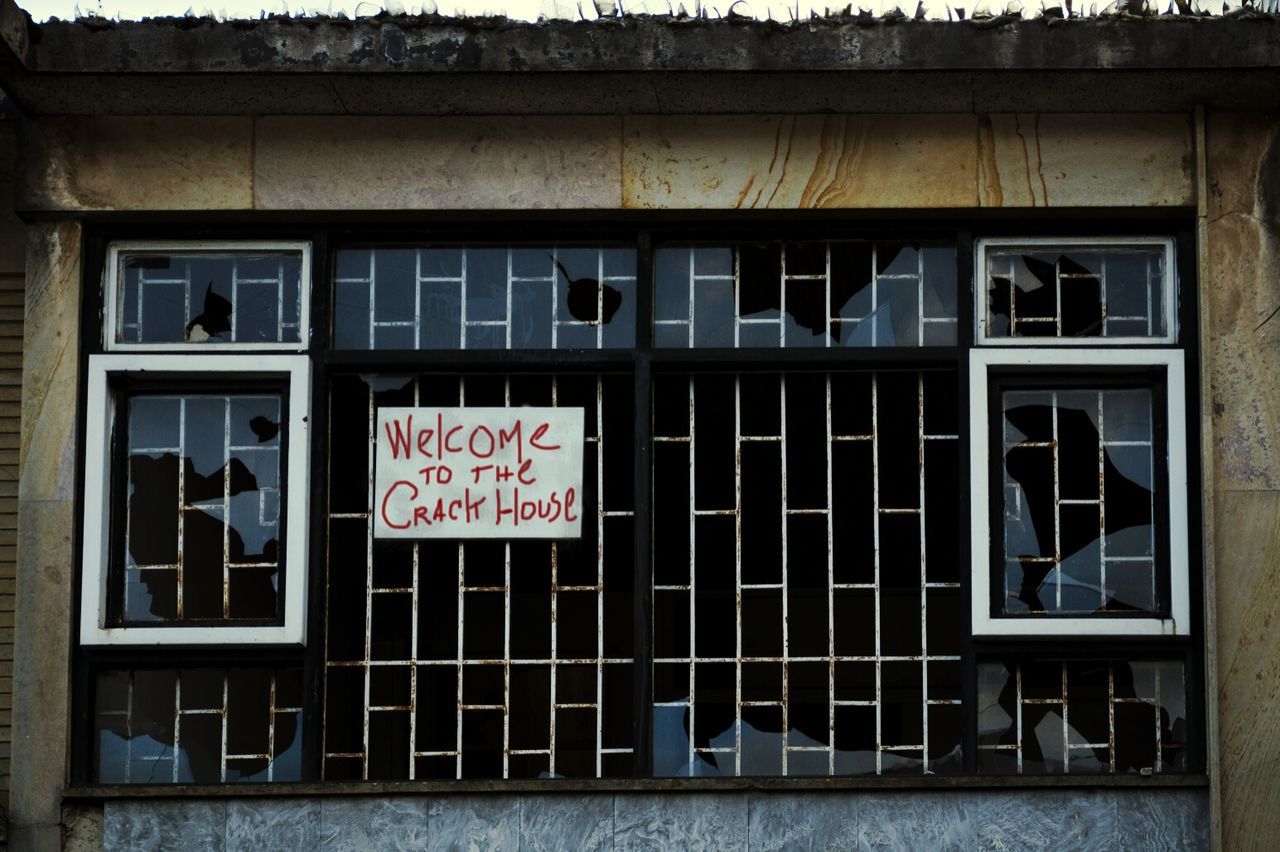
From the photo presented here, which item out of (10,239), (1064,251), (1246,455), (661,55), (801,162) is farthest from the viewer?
(10,239)

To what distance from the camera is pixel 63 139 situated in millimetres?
8836

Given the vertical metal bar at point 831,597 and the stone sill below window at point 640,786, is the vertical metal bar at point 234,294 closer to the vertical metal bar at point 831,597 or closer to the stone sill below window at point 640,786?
the stone sill below window at point 640,786

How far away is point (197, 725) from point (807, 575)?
301cm

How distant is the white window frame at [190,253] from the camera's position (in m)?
8.86

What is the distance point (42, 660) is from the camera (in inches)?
339

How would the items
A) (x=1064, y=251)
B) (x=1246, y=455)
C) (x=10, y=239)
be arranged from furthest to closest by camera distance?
1. (x=10, y=239)
2. (x=1064, y=251)
3. (x=1246, y=455)

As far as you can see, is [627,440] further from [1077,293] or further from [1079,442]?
[1077,293]

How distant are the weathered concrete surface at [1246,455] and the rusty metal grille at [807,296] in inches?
51.1

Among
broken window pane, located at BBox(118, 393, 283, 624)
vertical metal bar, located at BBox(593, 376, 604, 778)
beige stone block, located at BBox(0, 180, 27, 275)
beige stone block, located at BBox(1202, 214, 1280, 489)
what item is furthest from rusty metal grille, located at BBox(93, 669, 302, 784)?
beige stone block, located at BBox(1202, 214, 1280, 489)

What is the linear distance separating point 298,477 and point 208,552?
593mm

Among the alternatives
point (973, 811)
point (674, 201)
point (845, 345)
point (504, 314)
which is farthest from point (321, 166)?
point (973, 811)

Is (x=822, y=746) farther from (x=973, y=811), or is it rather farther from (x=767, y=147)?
(x=767, y=147)

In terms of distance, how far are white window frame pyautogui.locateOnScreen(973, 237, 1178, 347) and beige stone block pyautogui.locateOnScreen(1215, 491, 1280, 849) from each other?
34.7 inches

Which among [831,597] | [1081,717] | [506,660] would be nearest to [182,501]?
[506,660]
